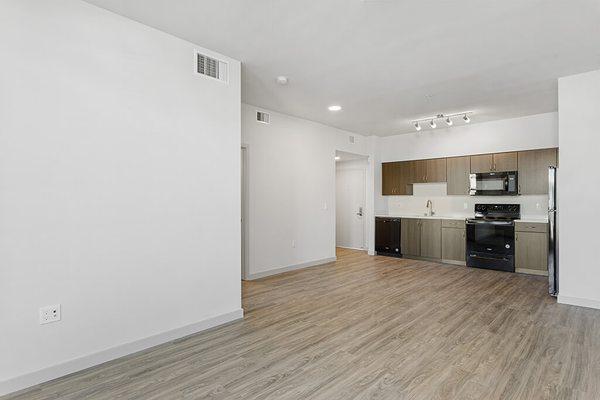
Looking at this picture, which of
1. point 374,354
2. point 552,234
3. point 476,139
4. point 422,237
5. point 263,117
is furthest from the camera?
point 422,237

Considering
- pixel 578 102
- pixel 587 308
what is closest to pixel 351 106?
pixel 578 102

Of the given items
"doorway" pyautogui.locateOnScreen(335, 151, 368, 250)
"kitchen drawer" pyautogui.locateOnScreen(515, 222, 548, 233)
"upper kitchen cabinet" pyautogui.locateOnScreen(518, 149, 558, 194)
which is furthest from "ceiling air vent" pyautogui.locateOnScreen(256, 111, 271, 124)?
"kitchen drawer" pyautogui.locateOnScreen(515, 222, 548, 233)

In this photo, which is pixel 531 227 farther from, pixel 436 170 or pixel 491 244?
pixel 436 170

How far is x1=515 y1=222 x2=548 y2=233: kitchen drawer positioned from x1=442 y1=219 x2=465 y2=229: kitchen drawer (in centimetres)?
92

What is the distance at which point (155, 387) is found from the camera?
2.35m

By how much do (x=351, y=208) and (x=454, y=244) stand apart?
273 cm

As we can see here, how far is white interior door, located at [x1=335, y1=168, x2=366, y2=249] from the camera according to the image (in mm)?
Result: 8500

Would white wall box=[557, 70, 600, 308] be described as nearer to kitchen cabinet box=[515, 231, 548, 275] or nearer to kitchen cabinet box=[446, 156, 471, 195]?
kitchen cabinet box=[515, 231, 548, 275]

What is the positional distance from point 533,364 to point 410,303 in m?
1.62

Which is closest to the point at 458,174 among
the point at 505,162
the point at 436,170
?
the point at 436,170

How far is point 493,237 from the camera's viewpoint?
6145mm

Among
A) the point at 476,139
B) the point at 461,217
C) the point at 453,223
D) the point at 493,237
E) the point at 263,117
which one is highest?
the point at 263,117

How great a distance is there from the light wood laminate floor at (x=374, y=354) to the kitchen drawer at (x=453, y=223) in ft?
6.89

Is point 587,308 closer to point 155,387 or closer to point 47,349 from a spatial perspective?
point 155,387
